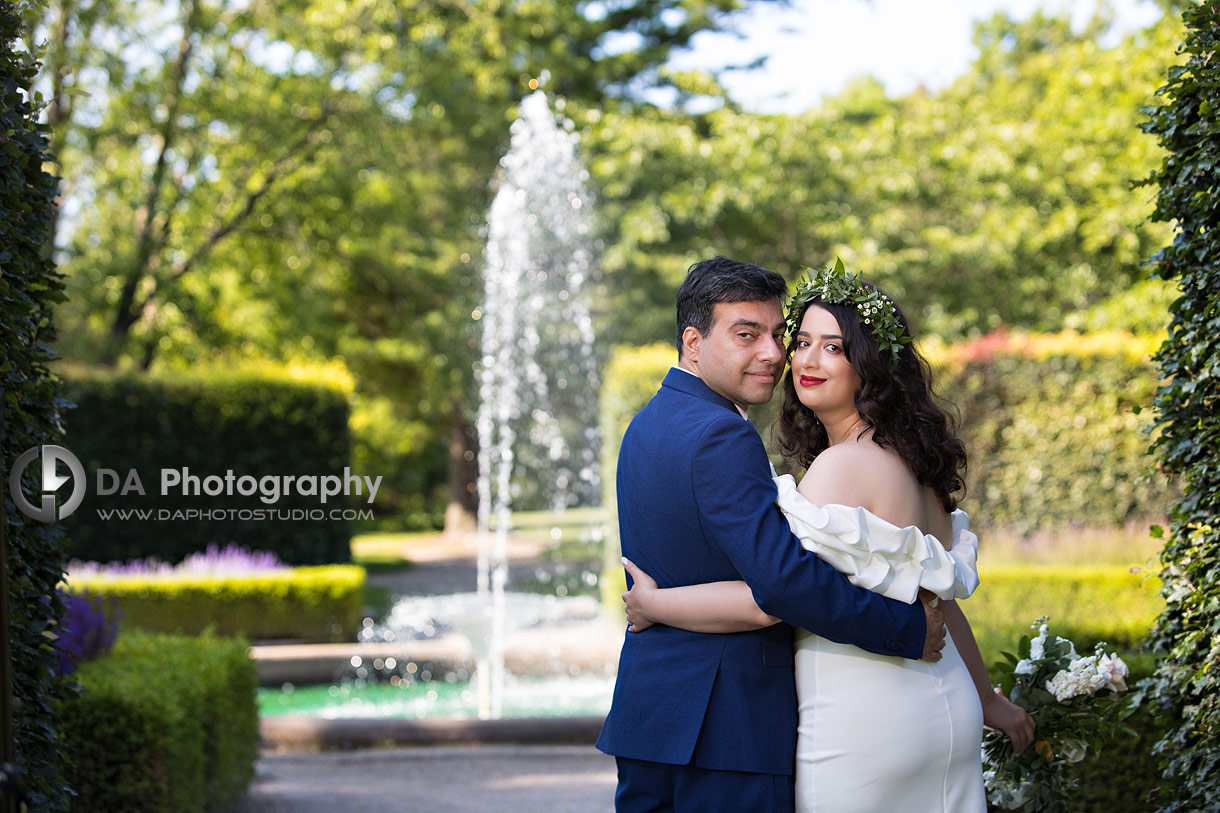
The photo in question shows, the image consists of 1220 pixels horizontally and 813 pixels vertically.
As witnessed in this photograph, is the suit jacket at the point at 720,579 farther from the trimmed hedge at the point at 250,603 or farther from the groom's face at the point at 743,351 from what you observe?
the trimmed hedge at the point at 250,603

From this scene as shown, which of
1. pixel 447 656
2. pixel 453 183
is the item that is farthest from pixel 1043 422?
pixel 453 183

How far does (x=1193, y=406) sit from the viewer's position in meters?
3.12

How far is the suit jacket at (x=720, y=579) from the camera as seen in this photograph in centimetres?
229

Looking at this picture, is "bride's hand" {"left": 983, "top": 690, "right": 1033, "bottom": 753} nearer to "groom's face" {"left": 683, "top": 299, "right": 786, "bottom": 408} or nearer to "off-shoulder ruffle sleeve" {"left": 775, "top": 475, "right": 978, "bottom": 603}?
"off-shoulder ruffle sleeve" {"left": 775, "top": 475, "right": 978, "bottom": 603}

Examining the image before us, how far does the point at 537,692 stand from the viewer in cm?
814

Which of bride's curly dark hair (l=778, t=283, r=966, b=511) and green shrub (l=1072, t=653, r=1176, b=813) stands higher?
bride's curly dark hair (l=778, t=283, r=966, b=511)

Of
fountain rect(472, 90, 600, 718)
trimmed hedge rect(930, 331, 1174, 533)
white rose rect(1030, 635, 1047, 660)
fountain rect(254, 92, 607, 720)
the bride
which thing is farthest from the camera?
fountain rect(472, 90, 600, 718)

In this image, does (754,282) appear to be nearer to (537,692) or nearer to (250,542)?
(537,692)

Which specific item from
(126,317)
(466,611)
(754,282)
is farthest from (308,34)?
(754,282)

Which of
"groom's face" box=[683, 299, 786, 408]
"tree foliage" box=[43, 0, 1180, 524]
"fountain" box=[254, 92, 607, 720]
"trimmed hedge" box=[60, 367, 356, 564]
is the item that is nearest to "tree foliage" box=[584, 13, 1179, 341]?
"tree foliage" box=[43, 0, 1180, 524]

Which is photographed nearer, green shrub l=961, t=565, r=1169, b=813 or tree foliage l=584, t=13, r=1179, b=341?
green shrub l=961, t=565, r=1169, b=813

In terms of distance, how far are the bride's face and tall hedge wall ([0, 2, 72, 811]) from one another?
2.03 meters

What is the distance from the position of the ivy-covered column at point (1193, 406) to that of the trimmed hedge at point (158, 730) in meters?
3.39

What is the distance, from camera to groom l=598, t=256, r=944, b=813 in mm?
2305
